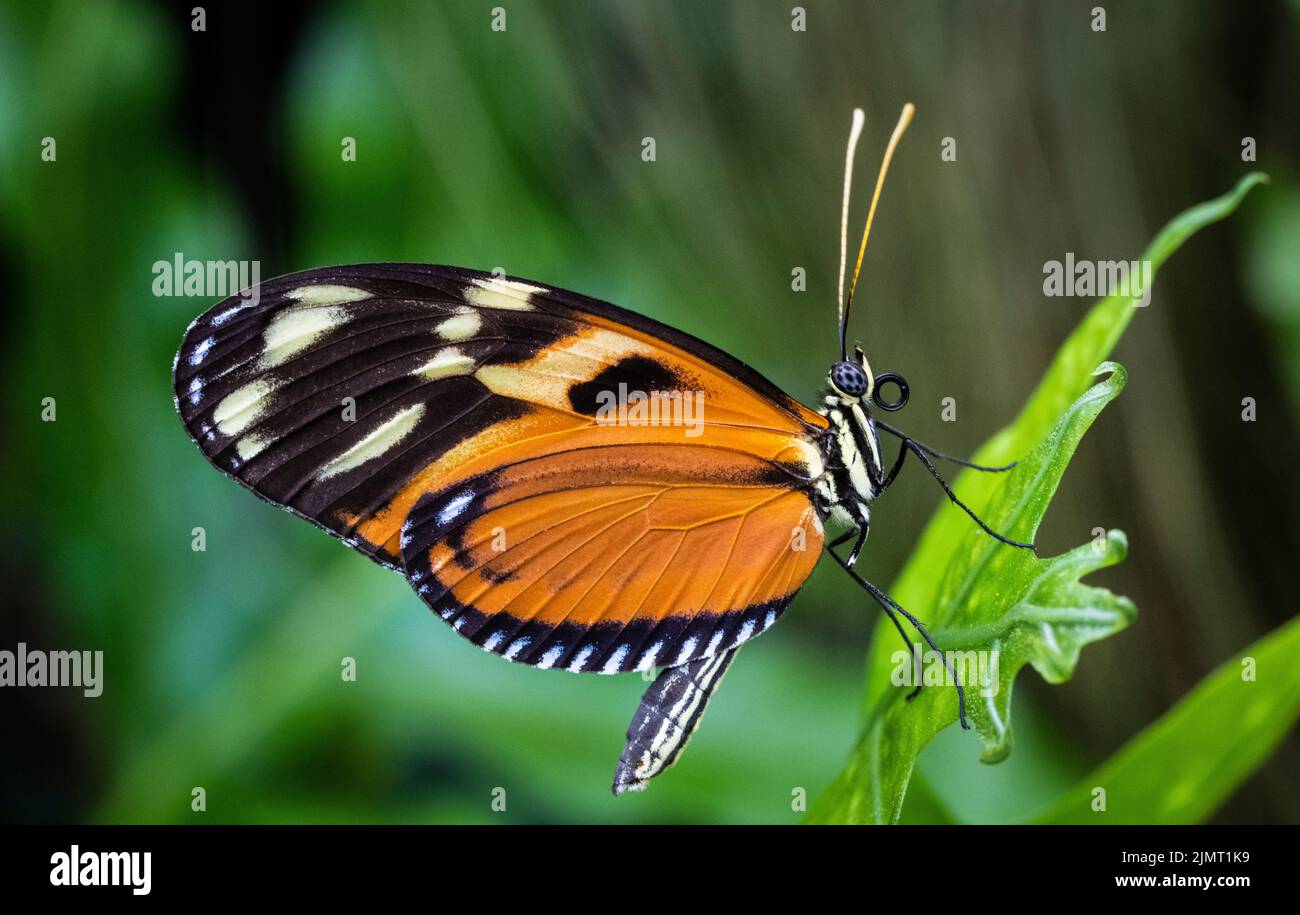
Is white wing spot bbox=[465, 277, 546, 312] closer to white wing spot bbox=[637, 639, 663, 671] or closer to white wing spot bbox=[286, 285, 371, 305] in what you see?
white wing spot bbox=[286, 285, 371, 305]

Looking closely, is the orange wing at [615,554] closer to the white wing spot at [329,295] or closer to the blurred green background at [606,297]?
the white wing spot at [329,295]

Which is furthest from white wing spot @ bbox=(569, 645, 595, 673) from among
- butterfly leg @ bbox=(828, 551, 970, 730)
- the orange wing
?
butterfly leg @ bbox=(828, 551, 970, 730)

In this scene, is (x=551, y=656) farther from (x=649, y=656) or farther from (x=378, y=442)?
(x=378, y=442)

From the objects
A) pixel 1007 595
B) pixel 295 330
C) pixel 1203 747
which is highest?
pixel 295 330

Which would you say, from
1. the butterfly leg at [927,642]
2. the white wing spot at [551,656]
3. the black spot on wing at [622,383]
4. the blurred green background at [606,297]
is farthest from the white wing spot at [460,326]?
the blurred green background at [606,297]

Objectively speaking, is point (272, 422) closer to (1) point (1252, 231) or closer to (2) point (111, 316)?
(2) point (111, 316)

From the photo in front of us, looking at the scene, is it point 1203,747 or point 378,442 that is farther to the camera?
point 378,442

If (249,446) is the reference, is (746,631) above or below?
below

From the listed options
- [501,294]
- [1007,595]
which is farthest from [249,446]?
[1007,595]

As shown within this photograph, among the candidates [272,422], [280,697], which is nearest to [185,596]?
[280,697]
